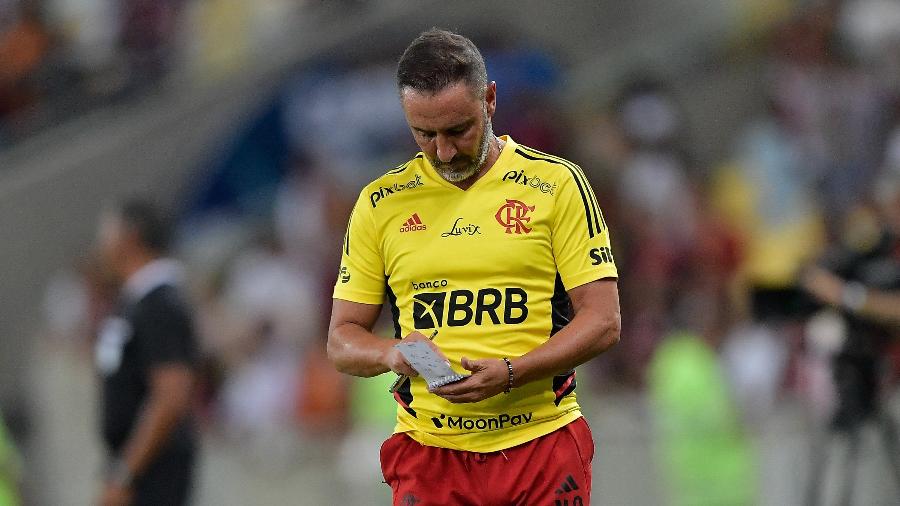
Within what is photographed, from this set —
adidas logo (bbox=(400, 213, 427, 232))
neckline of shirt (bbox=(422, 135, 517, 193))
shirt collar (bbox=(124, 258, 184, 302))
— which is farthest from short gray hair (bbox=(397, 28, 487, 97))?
shirt collar (bbox=(124, 258, 184, 302))

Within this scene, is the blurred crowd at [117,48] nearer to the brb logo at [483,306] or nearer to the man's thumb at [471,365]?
the brb logo at [483,306]

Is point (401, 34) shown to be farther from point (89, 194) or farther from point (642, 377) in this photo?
point (642, 377)

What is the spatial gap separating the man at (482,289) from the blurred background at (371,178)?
11.3 ft

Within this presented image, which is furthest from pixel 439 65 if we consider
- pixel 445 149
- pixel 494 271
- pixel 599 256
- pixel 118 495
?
pixel 118 495

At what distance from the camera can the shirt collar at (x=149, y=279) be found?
793 centimetres

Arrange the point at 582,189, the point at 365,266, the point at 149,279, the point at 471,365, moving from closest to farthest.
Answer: the point at 471,365 → the point at 582,189 → the point at 365,266 → the point at 149,279

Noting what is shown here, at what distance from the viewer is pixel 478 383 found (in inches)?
169

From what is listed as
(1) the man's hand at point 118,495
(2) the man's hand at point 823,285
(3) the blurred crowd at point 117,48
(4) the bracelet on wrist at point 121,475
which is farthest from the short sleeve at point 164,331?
(3) the blurred crowd at point 117,48

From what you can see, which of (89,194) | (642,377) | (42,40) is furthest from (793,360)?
(42,40)

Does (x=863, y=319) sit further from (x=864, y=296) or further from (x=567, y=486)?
(x=567, y=486)

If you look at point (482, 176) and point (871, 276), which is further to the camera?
point (871, 276)

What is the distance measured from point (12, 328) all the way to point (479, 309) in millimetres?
10535

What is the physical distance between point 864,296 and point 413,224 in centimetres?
346

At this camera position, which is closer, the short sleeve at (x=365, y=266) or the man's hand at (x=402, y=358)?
the man's hand at (x=402, y=358)
